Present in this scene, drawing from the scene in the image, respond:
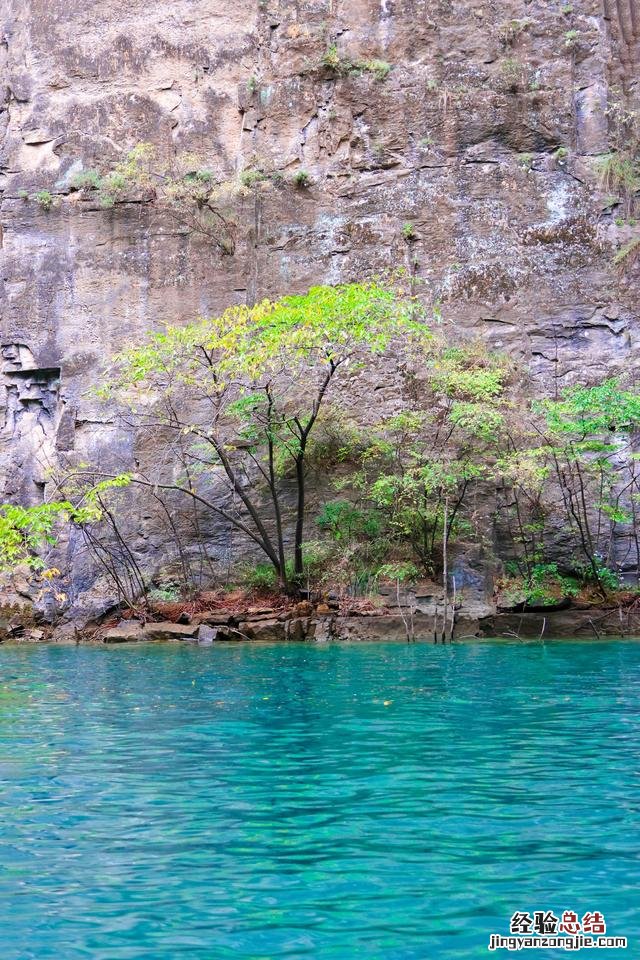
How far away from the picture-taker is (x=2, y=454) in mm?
22766

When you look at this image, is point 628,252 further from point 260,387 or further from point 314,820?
point 314,820

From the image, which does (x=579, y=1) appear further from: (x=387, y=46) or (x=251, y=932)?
(x=251, y=932)

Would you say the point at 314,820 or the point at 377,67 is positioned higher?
the point at 377,67

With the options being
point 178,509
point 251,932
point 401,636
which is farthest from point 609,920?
point 178,509

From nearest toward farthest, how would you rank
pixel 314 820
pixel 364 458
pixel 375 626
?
pixel 314 820 → pixel 375 626 → pixel 364 458

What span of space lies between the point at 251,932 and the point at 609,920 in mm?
1274

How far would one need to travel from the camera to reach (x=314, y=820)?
14.7 feet

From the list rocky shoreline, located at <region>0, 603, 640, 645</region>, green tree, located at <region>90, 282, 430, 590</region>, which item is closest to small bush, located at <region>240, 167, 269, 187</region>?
green tree, located at <region>90, 282, 430, 590</region>

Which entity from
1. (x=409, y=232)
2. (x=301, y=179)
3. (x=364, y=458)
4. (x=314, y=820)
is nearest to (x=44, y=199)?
(x=301, y=179)

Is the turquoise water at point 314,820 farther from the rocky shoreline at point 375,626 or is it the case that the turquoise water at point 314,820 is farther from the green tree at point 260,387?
the green tree at point 260,387

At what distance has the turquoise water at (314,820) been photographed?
3.19 metres

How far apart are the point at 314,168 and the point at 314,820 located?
2089 centimetres

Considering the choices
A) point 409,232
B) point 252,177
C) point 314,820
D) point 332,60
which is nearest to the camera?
point 314,820

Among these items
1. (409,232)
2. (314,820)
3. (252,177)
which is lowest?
(314,820)
